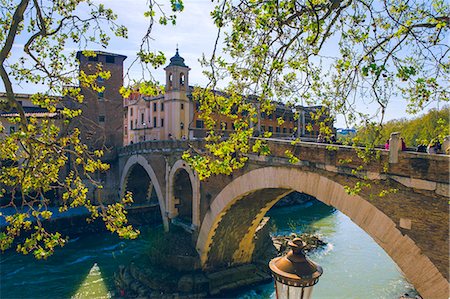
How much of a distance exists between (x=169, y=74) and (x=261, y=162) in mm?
19862

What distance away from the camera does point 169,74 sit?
28297 millimetres

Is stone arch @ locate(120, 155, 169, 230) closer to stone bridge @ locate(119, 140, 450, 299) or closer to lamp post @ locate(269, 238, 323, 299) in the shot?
stone bridge @ locate(119, 140, 450, 299)

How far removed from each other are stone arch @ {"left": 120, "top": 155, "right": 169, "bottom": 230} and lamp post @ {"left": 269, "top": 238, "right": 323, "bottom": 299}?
15929 mm

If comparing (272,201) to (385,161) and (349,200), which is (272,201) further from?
(385,161)

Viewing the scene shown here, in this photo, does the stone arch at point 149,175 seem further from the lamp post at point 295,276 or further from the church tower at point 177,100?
the lamp post at point 295,276

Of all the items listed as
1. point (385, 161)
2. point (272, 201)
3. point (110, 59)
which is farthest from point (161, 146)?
point (385, 161)

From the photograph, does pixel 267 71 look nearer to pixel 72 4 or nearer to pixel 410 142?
pixel 72 4

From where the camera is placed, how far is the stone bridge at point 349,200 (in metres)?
6.10

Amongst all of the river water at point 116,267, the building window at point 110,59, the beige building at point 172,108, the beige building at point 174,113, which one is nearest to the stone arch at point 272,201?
the river water at point 116,267

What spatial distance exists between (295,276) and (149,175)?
19041 mm

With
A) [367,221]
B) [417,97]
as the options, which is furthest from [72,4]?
[367,221]

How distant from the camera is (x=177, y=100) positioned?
28.5 m

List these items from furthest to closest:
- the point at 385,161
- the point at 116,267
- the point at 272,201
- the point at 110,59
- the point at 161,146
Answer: the point at 110,59 < the point at 161,146 < the point at 116,267 < the point at 272,201 < the point at 385,161

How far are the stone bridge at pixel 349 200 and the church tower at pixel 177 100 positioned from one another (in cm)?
1288
